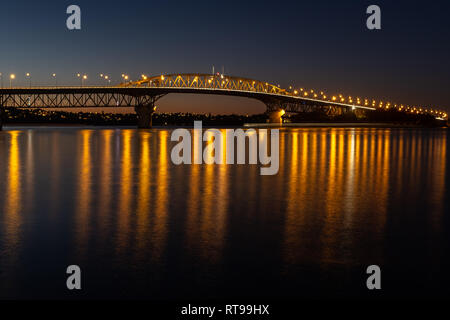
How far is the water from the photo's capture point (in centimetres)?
612

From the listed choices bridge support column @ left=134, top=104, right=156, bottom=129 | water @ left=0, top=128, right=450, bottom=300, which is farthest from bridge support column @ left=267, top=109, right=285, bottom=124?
water @ left=0, top=128, right=450, bottom=300

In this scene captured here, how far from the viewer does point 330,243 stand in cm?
807

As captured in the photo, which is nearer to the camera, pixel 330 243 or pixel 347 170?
pixel 330 243

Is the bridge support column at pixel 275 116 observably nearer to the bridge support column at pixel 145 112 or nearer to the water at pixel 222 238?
the bridge support column at pixel 145 112

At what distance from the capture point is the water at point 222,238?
6121 mm

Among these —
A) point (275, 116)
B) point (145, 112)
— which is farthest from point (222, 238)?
point (275, 116)

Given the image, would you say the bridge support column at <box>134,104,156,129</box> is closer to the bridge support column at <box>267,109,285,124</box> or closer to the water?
the bridge support column at <box>267,109,285,124</box>

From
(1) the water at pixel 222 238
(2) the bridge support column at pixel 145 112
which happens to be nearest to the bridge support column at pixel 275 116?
(2) the bridge support column at pixel 145 112

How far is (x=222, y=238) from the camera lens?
8383 millimetres

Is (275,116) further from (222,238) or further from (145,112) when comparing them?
(222,238)

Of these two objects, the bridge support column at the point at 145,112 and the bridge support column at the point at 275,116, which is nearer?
the bridge support column at the point at 145,112
